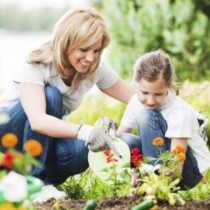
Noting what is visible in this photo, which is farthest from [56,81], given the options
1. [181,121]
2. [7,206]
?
[7,206]

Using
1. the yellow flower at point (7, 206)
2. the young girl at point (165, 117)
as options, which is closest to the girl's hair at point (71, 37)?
the young girl at point (165, 117)

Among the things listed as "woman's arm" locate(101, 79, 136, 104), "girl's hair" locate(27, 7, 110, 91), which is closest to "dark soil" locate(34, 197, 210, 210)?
"girl's hair" locate(27, 7, 110, 91)

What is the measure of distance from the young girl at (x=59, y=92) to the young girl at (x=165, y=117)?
259 mm

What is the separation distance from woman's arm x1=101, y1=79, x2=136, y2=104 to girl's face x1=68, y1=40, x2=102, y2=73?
0.45 m

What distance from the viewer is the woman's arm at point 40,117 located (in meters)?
3.51

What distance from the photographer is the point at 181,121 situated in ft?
11.7

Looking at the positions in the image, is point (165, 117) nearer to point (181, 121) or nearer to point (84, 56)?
point (181, 121)

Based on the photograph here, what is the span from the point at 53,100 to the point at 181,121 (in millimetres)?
627

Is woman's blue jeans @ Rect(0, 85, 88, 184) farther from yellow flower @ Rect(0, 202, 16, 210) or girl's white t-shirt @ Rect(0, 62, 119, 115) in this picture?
yellow flower @ Rect(0, 202, 16, 210)

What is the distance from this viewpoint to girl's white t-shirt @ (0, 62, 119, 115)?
3.66 m

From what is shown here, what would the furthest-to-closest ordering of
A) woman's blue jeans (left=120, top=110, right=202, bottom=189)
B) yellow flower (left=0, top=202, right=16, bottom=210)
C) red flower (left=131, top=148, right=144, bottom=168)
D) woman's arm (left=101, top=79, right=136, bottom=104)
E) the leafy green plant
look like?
woman's arm (left=101, top=79, right=136, bottom=104)
woman's blue jeans (left=120, top=110, right=202, bottom=189)
red flower (left=131, top=148, right=144, bottom=168)
the leafy green plant
yellow flower (left=0, top=202, right=16, bottom=210)

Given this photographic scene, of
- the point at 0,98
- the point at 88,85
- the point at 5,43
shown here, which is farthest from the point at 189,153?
the point at 5,43

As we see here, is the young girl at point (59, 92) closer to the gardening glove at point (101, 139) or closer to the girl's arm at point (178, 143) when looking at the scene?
the gardening glove at point (101, 139)

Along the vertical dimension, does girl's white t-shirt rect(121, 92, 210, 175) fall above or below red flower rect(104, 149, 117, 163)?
above
